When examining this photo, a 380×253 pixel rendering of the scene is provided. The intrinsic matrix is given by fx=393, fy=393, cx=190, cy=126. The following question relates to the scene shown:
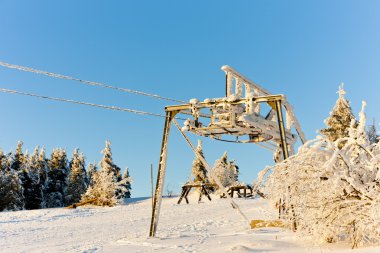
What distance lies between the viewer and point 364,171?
6.75 meters

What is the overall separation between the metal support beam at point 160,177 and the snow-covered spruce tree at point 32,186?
51.7 meters

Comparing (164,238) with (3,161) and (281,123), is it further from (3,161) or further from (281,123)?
(3,161)

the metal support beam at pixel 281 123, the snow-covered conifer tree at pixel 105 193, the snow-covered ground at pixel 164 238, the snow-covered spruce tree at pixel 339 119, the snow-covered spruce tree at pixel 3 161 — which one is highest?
the snow-covered spruce tree at pixel 339 119

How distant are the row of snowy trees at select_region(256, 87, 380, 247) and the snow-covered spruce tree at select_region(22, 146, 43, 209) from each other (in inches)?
2211

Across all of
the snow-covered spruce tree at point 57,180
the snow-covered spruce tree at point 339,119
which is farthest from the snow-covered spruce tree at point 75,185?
the snow-covered spruce tree at point 339,119

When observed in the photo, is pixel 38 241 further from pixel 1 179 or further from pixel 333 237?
pixel 1 179

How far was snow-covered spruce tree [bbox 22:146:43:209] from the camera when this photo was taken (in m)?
57.9

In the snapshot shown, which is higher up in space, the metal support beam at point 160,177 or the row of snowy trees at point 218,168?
the row of snowy trees at point 218,168

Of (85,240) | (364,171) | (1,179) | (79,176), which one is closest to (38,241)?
(85,240)

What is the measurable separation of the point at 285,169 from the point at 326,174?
0.78 metres

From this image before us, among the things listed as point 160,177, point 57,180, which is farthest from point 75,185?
point 160,177

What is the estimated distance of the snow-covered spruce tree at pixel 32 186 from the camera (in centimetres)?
5788

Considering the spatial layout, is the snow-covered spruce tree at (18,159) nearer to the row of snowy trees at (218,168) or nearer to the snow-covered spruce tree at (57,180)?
the snow-covered spruce tree at (57,180)

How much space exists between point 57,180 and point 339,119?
150 feet
